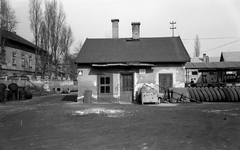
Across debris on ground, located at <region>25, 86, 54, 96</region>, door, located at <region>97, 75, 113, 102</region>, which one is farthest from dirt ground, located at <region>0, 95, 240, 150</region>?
debris on ground, located at <region>25, 86, 54, 96</region>

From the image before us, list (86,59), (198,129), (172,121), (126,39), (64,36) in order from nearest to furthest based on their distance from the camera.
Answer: (198,129) → (172,121) → (86,59) → (126,39) → (64,36)

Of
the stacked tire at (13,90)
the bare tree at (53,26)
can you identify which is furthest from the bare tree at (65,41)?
the stacked tire at (13,90)

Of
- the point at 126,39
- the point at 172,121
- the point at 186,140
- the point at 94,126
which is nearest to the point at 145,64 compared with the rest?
the point at 126,39

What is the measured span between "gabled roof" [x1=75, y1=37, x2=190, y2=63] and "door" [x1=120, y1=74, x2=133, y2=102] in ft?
4.38

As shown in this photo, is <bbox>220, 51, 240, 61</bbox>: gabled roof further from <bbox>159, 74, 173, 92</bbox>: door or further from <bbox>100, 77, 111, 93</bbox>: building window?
<bbox>100, 77, 111, 93</bbox>: building window

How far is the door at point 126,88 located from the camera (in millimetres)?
16891

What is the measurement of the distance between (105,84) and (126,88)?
166 centimetres

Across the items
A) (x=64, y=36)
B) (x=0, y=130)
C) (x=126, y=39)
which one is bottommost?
(x=0, y=130)

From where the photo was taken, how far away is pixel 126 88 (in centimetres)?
1700

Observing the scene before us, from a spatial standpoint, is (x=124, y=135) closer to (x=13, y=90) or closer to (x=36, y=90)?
(x=13, y=90)

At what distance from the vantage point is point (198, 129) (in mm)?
7504

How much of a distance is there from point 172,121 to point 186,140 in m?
2.94

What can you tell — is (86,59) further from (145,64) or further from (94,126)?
(94,126)

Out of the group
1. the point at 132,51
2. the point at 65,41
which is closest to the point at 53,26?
the point at 65,41
